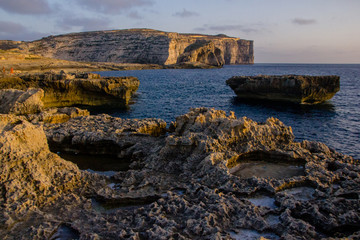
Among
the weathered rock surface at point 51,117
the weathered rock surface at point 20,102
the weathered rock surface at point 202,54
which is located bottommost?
the weathered rock surface at point 51,117

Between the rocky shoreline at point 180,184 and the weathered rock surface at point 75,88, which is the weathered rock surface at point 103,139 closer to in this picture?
the rocky shoreline at point 180,184

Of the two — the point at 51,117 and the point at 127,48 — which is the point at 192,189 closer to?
the point at 51,117

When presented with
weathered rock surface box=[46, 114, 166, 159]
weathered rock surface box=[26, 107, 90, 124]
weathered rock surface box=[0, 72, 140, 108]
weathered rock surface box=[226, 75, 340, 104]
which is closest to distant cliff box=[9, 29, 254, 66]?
weathered rock surface box=[226, 75, 340, 104]

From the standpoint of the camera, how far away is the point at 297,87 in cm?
3569

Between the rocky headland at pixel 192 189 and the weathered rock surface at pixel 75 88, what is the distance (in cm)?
1935

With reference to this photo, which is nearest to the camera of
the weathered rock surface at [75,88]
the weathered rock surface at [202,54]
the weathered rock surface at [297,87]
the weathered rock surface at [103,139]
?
the weathered rock surface at [103,139]

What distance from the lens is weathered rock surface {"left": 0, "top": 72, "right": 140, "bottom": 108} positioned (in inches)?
1222

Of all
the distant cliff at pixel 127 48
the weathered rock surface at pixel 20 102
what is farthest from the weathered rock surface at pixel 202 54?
the weathered rock surface at pixel 20 102

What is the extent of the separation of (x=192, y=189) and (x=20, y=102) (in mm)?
19778

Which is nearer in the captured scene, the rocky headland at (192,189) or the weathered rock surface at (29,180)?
the rocky headland at (192,189)

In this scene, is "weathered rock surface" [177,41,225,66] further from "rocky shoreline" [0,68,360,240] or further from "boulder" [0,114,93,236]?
"boulder" [0,114,93,236]

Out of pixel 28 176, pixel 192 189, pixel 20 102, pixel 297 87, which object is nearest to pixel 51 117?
pixel 20 102

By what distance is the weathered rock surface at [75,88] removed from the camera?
31047mm

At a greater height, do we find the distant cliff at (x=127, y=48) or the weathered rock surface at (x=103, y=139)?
the distant cliff at (x=127, y=48)
